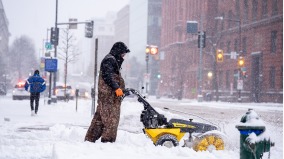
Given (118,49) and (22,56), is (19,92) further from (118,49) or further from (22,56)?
(22,56)

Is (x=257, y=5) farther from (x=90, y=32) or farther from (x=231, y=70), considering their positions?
(x=90, y=32)

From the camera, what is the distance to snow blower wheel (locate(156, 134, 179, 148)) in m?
7.59

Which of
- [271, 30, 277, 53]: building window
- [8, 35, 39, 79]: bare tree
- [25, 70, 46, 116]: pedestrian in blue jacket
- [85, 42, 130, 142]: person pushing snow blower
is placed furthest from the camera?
[8, 35, 39, 79]: bare tree

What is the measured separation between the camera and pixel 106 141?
7590mm

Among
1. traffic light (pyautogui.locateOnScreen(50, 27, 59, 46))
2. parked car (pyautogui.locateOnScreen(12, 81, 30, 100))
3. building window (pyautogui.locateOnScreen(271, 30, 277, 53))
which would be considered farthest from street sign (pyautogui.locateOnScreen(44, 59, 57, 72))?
building window (pyautogui.locateOnScreen(271, 30, 277, 53))

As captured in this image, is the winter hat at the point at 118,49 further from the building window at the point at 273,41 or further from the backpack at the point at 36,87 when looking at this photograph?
the building window at the point at 273,41

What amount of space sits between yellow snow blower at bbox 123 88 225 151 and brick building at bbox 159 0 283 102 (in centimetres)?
3265

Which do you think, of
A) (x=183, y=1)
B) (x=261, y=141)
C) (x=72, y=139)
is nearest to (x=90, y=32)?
(x=72, y=139)

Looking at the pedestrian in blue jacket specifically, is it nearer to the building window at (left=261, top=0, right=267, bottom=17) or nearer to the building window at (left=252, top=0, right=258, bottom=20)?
the building window at (left=261, top=0, right=267, bottom=17)

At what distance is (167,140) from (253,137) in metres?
3.02

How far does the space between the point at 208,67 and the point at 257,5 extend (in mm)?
14307

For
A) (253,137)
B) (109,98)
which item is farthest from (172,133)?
(253,137)

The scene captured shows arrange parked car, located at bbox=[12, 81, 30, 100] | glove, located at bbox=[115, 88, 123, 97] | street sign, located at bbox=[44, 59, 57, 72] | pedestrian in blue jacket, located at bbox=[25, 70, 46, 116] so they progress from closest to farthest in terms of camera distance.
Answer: glove, located at bbox=[115, 88, 123, 97], pedestrian in blue jacket, located at bbox=[25, 70, 46, 116], street sign, located at bbox=[44, 59, 57, 72], parked car, located at bbox=[12, 81, 30, 100]

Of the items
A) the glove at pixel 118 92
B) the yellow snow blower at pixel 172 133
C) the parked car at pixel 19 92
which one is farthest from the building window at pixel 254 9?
the glove at pixel 118 92
